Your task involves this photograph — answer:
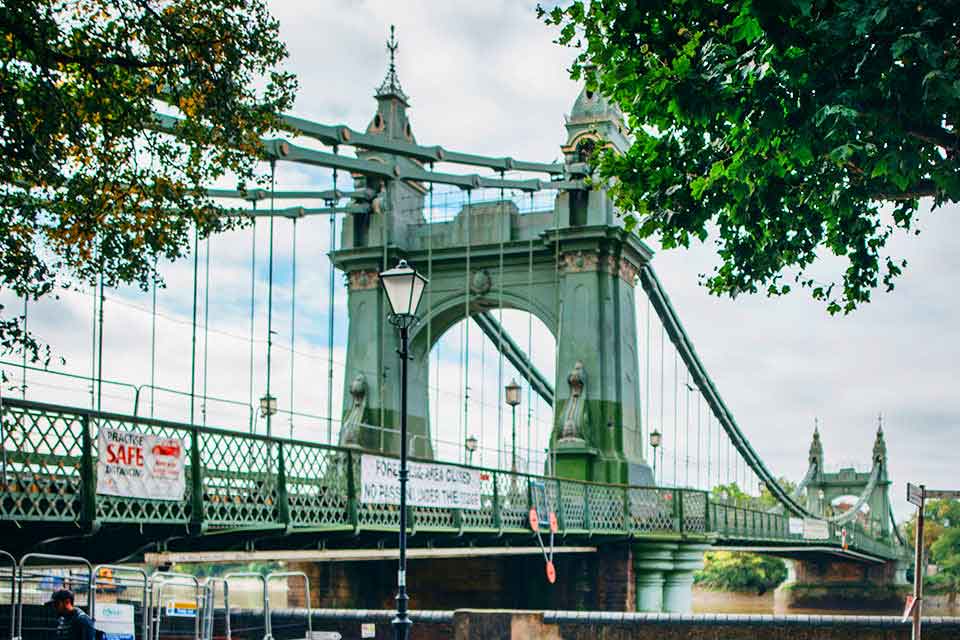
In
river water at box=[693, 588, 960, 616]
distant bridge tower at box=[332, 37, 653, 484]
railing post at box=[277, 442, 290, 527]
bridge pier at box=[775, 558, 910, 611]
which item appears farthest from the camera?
bridge pier at box=[775, 558, 910, 611]

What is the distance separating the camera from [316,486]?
63.0 ft

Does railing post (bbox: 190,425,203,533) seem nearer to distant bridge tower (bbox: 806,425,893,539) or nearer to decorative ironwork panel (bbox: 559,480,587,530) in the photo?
decorative ironwork panel (bbox: 559,480,587,530)

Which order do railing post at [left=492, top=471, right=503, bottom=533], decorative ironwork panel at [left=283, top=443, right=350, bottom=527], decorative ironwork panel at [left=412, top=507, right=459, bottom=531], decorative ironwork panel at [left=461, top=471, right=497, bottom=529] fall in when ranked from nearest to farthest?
decorative ironwork panel at [left=283, top=443, right=350, bottom=527] < decorative ironwork panel at [left=412, top=507, right=459, bottom=531] < decorative ironwork panel at [left=461, top=471, right=497, bottom=529] < railing post at [left=492, top=471, right=503, bottom=533]

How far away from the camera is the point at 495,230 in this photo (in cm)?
3800

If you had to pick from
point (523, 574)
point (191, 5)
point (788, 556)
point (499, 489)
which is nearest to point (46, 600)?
point (191, 5)

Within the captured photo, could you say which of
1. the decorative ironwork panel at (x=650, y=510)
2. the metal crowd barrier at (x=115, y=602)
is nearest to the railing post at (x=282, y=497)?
the metal crowd barrier at (x=115, y=602)

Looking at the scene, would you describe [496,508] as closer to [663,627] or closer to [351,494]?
[351,494]

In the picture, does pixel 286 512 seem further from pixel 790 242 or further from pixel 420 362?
pixel 420 362

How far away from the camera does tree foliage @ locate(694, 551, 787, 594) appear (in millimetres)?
83688

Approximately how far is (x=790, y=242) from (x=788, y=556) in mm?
48007

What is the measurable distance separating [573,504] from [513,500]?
12.7 ft

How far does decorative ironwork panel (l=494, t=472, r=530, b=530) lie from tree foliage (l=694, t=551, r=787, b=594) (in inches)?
2315

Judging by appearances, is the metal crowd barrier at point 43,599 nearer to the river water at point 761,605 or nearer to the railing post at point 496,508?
the railing post at point 496,508

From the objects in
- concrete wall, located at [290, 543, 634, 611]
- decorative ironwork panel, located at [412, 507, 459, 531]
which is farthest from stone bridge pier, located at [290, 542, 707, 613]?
decorative ironwork panel, located at [412, 507, 459, 531]
